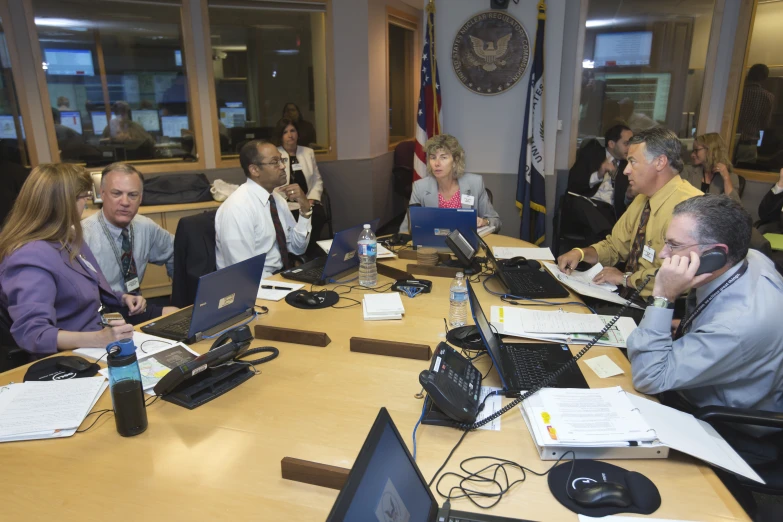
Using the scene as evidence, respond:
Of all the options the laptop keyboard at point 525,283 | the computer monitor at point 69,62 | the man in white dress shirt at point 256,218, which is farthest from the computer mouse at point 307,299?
the computer monitor at point 69,62

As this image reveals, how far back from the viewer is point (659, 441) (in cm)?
135

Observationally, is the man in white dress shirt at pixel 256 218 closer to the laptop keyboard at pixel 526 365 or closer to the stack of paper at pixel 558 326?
the stack of paper at pixel 558 326

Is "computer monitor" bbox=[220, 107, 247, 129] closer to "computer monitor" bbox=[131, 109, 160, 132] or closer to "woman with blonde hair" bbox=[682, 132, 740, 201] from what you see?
"computer monitor" bbox=[131, 109, 160, 132]

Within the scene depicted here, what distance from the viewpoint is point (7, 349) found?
2014 millimetres

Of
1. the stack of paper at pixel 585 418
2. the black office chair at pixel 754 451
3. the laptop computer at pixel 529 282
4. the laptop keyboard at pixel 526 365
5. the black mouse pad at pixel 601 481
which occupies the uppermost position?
the stack of paper at pixel 585 418

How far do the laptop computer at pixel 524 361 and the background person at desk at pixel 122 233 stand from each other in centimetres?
172

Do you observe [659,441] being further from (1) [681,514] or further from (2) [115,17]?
(2) [115,17]

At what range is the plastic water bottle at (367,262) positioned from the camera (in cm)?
267

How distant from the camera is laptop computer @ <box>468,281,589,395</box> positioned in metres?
1.67

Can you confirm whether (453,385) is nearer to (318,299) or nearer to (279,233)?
(318,299)

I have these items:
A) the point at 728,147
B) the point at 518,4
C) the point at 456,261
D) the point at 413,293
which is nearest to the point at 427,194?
the point at 456,261

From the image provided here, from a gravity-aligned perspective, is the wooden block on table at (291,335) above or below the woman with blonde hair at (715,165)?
below

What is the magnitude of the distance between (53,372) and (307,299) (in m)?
1.01

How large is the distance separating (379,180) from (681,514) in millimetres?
5554
